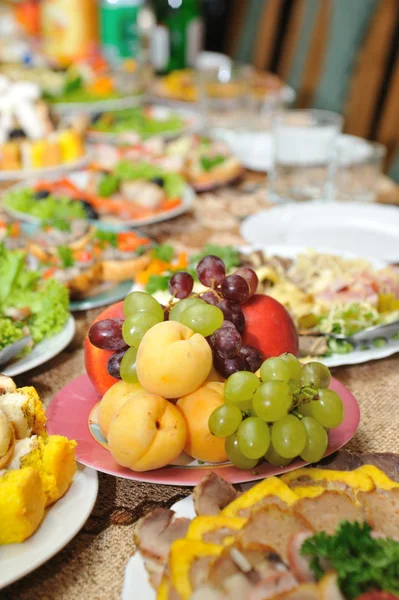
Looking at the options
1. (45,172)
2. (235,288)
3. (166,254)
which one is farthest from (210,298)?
(45,172)

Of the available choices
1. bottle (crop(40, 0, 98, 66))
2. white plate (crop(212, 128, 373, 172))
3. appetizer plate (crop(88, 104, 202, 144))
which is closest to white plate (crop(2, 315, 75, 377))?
white plate (crop(212, 128, 373, 172))

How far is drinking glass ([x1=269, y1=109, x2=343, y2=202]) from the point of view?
175 centimetres

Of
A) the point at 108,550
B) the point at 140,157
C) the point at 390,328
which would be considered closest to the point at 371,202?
the point at 140,157

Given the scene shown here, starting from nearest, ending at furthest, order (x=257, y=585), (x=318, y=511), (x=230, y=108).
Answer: (x=257, y=585), (x=318, y=511), (x=230, y=108)

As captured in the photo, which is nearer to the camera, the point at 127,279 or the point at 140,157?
the point at 127,279

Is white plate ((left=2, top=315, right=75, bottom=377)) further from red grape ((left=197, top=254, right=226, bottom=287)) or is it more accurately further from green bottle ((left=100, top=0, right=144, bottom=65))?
green bottle ((left=100, top=0, right=144, bottom=65))

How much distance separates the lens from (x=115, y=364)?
74cm

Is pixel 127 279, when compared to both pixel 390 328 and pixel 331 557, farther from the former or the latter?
pixel 331 557

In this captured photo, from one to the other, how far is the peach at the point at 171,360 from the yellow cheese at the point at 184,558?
17cm

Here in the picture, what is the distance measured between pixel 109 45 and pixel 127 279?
9.11 ft

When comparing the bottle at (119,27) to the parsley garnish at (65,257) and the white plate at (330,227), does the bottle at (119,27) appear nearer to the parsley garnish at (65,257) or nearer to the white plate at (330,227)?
the white plate at (330,227)

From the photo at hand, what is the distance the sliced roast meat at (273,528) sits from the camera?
21.8 inches

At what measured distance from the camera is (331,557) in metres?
0.51

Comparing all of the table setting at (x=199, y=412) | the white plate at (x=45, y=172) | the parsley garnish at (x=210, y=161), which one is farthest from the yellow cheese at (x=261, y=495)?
the white plate at (x=45, y=172)
